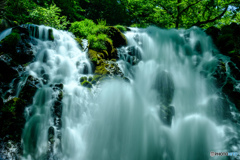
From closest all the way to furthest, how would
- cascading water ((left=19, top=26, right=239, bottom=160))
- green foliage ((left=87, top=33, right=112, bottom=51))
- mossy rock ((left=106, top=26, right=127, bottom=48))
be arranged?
cascading water ((left=19, top=26, right=239, bottom=160)) < green foliage ((left=87, top=33, right=112, bottom=51)) < mossy rock ((left=106, top=26, right=127, bottom=48))

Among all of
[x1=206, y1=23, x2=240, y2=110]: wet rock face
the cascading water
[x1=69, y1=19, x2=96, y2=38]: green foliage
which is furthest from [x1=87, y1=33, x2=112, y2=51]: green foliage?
[x1=206, y1=23, x2=240, y2=110]: wet rock face

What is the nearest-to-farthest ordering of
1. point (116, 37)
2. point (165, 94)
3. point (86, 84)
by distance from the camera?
1. point (86, 84)
2. point (165, 94)
3. point (116, 37)

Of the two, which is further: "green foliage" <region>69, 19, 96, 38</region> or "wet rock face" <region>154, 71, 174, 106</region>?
"green foliage" <region>69, 19, 96, 38</region>

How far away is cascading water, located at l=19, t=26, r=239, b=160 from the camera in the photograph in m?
4.56

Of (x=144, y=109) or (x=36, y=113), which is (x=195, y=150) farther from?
(x=36, y=113)

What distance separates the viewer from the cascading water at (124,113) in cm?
456

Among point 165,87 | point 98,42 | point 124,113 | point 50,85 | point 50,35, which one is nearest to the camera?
point 50,85

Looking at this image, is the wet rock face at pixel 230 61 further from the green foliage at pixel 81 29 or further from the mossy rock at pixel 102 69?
the green foliage at pixel 81 29

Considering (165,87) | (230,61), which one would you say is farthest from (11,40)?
(230,61)

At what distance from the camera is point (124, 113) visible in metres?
5.31

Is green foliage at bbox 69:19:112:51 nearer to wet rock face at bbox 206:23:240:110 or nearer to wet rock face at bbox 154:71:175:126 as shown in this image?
wet rock face at bbox 154:71:175:126

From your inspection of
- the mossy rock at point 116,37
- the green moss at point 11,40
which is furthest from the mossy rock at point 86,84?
the mossy rock at point 116,37

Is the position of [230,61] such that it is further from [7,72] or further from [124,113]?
[7,72]

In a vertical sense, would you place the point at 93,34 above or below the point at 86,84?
above
